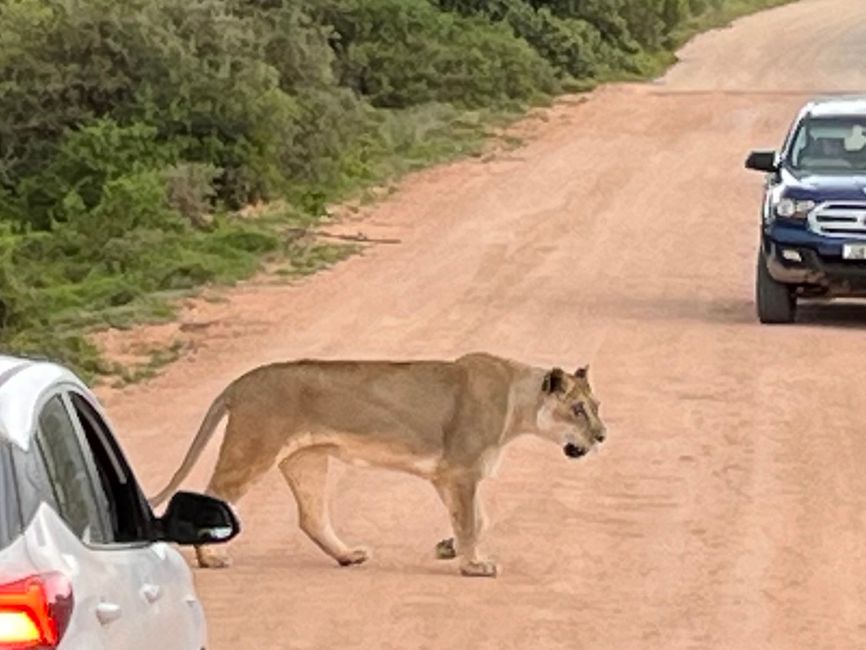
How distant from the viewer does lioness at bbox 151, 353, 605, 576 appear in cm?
1061

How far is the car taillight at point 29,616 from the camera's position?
427 cm

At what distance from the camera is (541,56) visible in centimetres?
4066

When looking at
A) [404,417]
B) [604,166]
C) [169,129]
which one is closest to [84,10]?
[169,129]

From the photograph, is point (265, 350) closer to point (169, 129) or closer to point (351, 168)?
point (169, 129)

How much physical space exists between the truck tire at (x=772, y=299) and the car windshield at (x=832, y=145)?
3.65 ft

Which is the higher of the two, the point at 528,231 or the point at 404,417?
the point at 404,417

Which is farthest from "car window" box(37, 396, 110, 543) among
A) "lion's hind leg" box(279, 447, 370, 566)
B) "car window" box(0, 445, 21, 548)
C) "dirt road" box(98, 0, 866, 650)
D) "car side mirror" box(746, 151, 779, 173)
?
"car side mirror" box(746, 151, 779, 173)

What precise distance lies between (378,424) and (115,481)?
16.3ft

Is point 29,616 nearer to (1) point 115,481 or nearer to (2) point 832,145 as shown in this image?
(1) point 115,481

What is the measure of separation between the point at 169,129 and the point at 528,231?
3867mm

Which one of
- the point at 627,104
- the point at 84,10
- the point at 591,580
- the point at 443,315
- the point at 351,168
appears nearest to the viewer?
the point at 591,580

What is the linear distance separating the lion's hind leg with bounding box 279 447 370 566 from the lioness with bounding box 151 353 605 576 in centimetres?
9

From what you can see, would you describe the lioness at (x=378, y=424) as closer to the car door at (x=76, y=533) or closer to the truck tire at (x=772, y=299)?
the car door at (x=76, y=533)

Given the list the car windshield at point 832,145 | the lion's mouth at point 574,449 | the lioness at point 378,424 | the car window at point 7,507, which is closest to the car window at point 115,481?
the car window at point 7,507
